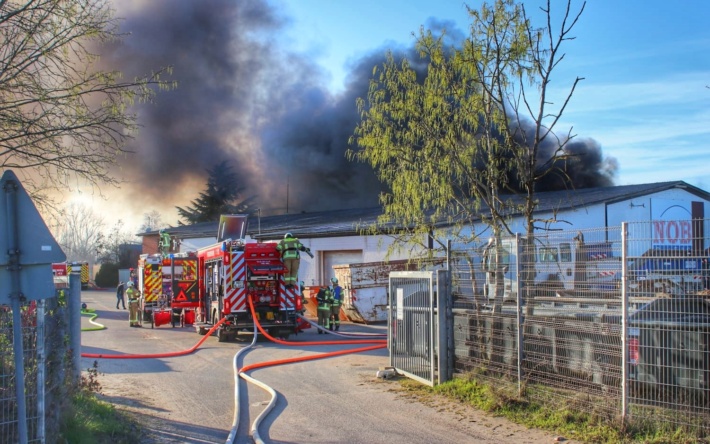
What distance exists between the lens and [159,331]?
18.8 m

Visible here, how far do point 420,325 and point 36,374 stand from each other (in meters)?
5.15

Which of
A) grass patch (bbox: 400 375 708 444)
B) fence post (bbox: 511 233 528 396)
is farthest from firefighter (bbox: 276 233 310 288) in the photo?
fence post (bbox: 511 233 528 396)

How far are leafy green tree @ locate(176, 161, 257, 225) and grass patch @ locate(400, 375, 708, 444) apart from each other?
2691 cm

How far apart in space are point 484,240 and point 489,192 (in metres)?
0.73

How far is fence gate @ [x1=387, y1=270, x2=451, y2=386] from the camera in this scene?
27.7ft

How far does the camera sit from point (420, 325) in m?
8.89

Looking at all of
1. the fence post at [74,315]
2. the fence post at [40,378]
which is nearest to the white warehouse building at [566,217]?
the fence post at [74,315]

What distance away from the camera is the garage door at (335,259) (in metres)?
27.9

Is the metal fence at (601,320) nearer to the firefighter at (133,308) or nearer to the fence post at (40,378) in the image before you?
the fence post at (40,378)

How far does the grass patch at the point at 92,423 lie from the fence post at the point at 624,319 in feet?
14.8

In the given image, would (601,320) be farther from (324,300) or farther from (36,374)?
(324,300)

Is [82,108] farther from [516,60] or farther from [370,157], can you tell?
[516,60]

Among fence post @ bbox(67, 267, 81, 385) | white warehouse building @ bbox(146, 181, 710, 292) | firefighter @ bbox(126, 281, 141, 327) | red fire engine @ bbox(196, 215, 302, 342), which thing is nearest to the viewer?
fence post @ bbox(67, 267, 81, 385)

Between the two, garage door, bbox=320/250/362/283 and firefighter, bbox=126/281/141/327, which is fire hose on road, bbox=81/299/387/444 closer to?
firefighter, bbox=126/281/141/327
